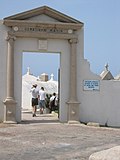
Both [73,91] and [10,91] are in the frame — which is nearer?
[10,91]

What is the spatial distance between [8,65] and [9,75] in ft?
1.40

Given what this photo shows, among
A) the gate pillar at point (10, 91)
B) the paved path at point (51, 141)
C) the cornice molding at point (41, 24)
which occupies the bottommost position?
the paved path at point (51, 141)

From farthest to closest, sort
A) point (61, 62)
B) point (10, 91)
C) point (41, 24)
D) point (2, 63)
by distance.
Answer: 1. point (61, 62)
2. point (41, 24)
3. point (2, 63)
4. point (10, 91)

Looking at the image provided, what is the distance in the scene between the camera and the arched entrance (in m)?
15.8

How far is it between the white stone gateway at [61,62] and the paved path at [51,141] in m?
1.20

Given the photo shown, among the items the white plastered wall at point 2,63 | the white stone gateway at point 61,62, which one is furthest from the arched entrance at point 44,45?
the white plastered wall at point 2,63

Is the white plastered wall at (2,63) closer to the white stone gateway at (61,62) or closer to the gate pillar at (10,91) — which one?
the white stone gateway at (61,62)

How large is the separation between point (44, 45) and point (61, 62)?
1.06m

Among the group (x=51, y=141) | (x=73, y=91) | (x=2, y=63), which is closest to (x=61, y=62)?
(x=73, y=91)

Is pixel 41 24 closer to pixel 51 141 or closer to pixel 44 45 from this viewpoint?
pixel 44 45

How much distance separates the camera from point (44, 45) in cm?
1625

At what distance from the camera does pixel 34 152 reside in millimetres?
9188

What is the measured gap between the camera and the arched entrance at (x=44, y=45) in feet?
51.9

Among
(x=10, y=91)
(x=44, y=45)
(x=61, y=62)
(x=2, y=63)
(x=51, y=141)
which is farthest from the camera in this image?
(x=61, y=62)
